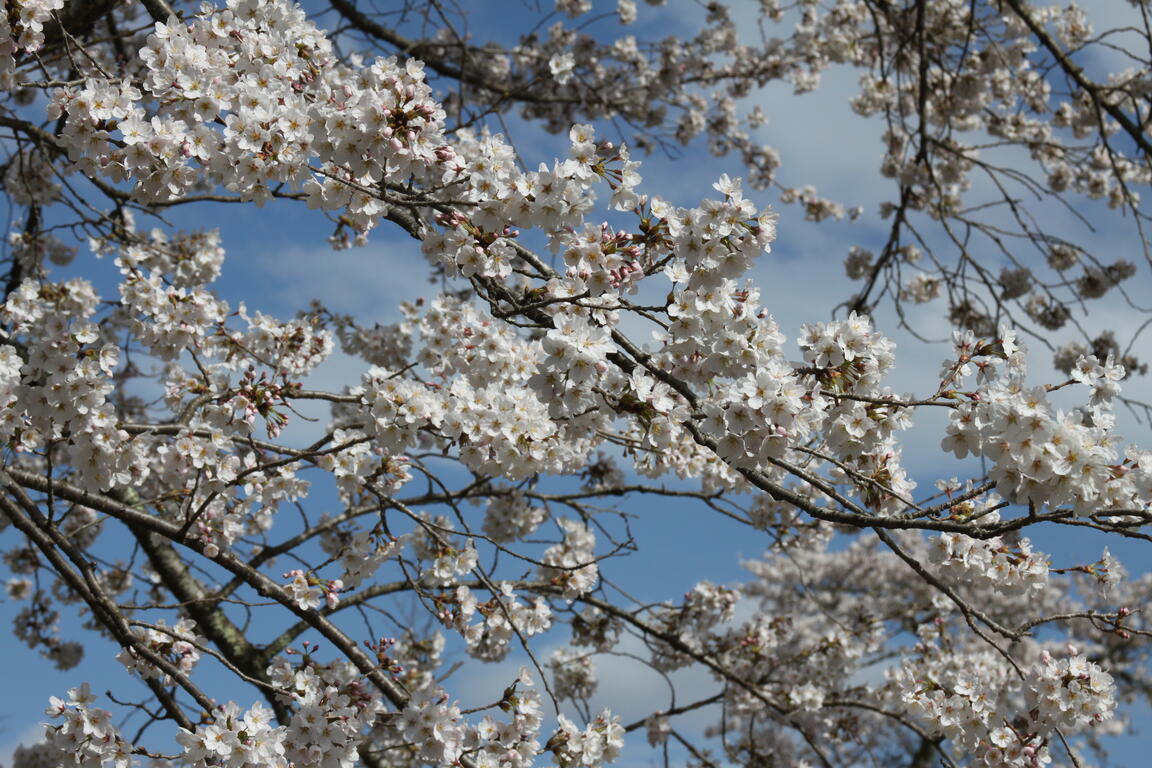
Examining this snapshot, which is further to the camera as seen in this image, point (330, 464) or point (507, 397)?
point (330, 464)

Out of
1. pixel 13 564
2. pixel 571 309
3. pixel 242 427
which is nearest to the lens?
pixel 571 309

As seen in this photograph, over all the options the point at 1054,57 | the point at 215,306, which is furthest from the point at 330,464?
the point at 1054,57

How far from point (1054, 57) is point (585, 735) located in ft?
16.0

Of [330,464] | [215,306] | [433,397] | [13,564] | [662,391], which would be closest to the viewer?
[662,391]

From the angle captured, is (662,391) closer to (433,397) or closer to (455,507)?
(433,397)

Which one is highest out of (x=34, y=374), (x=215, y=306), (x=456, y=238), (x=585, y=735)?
(x=215, y=306)

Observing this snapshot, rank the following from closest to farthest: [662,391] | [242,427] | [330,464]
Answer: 1. [662,391]
2. [242,427]
3. [330,464]

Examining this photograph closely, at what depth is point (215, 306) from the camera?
4570mm

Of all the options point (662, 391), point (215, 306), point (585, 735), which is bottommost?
point (585, 735)

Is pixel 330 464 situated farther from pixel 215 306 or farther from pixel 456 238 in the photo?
pixel 456 238

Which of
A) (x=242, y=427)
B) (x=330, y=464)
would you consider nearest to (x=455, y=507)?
(x=330, y=464)

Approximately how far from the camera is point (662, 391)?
2.99 m

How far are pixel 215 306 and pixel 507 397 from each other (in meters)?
2.11

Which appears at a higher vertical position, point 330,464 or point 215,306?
point 215,306
